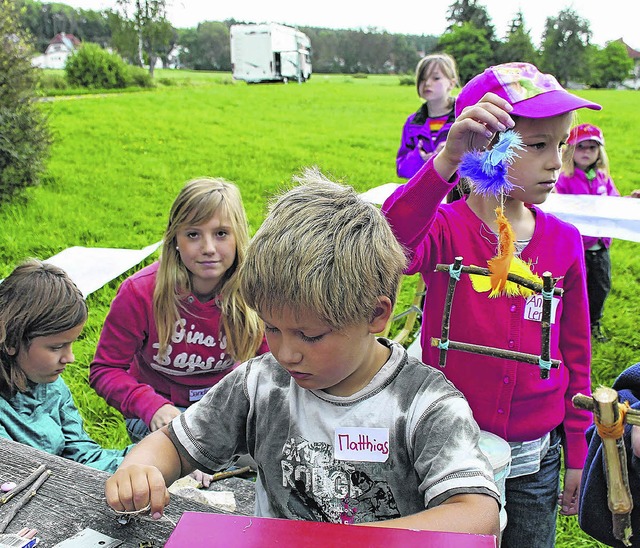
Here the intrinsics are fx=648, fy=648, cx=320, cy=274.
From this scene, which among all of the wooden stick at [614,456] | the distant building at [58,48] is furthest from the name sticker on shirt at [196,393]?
the distant building at [58,48]

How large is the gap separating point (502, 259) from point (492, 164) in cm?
22

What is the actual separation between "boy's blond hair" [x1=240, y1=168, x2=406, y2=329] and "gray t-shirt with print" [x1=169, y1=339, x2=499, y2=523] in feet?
0.62

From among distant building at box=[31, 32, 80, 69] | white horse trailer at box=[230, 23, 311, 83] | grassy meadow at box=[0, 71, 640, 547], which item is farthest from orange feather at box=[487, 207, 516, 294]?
distant building at box=[31, 32, 80, 69]

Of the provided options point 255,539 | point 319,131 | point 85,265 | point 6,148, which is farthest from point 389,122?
point 255,539

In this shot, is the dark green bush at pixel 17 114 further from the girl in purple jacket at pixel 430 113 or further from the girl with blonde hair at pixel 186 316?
the girl with blonde hair at pixel 186 316

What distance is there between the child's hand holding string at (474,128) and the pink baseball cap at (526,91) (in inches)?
3.9

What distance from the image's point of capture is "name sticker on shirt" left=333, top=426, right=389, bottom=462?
126cm

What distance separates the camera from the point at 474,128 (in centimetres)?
145

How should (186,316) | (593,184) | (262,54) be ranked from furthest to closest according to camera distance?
(262,54), (593,184), (186,316)

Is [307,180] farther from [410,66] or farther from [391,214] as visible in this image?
[410,66]

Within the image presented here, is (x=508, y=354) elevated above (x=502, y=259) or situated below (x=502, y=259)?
below

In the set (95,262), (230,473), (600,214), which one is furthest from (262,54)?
(230,473)

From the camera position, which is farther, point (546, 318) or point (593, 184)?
point (593, 184)

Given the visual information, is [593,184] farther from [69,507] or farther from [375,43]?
[375,43]
